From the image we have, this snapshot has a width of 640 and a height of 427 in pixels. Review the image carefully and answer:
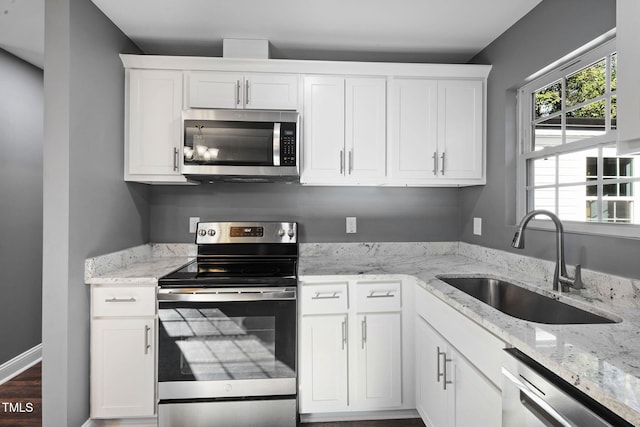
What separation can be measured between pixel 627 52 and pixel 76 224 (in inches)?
96.0

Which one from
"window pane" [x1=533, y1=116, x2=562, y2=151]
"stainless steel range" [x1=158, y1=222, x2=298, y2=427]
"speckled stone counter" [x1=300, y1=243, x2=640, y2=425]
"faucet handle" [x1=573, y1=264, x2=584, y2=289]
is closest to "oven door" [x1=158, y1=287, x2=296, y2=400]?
"stainless steel range" [x1=158, y1=222, x2=298, y2=427]

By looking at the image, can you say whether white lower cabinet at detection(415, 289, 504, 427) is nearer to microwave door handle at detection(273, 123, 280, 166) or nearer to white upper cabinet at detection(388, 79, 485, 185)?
white upper cabinet at detection(388, 79, 485, 185)

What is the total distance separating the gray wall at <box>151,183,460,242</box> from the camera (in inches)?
109

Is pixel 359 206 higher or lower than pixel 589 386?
higher

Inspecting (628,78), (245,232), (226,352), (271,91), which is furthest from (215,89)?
(628,78)

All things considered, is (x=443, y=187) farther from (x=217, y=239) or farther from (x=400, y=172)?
(x=217, y=239)

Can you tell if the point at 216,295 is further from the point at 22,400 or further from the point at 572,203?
the point at 572,203

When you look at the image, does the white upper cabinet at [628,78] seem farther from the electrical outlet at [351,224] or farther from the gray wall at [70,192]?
the gray wall at [70,192]

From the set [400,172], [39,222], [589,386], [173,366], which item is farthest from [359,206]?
[39,222]

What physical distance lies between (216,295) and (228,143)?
3.19 ft

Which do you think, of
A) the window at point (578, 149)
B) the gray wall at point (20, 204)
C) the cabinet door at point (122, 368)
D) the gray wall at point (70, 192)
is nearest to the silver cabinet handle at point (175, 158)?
the gray wall at point (70, 192)

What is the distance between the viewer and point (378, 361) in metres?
2.16

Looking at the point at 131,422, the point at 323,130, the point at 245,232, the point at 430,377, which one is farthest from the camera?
the point at 245,232

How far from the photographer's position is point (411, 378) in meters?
2.17
